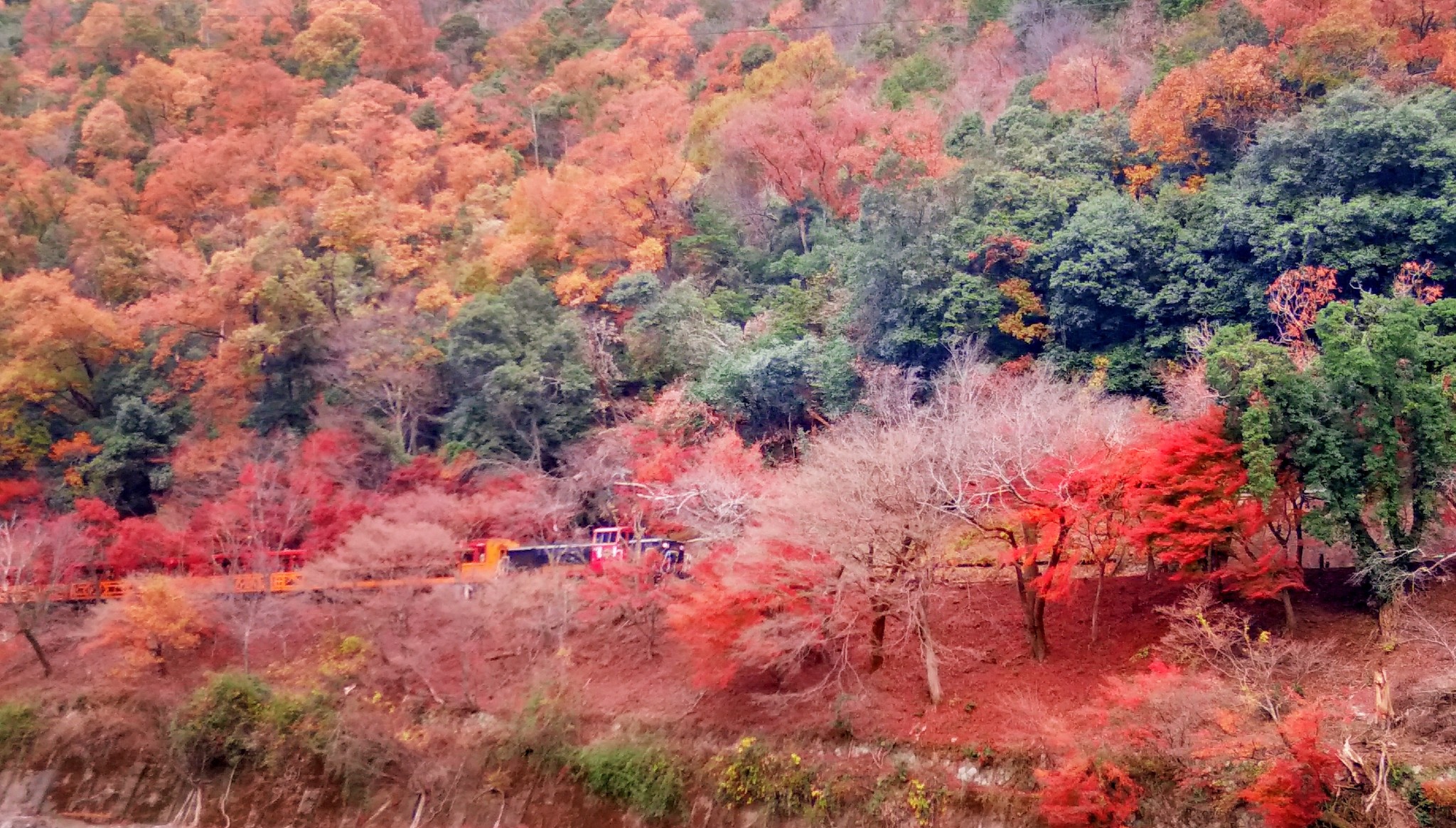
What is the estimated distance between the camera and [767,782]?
20.1 m

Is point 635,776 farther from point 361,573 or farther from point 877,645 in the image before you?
point 361,573

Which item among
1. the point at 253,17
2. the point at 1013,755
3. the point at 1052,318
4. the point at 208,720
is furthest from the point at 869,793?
the point at 253,17

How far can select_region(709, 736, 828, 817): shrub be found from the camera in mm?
19625

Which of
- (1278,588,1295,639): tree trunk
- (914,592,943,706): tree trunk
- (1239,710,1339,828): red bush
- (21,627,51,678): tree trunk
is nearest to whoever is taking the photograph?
(1239,710,1339,828): red bush

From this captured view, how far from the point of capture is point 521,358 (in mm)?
32781

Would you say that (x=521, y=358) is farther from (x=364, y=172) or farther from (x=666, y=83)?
(x=666, y=83)

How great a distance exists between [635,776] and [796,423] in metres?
11.8

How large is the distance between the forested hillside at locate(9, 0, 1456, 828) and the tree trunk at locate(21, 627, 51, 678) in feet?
1.22

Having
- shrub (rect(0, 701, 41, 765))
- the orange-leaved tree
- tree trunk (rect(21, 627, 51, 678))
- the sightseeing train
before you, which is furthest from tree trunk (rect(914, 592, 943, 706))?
tree trunk (rect(21, 627, 51, 678))

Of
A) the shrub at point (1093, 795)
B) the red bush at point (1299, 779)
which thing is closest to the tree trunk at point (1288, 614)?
the red bush at point (1299, 779)

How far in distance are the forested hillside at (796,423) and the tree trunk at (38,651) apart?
1.22ft

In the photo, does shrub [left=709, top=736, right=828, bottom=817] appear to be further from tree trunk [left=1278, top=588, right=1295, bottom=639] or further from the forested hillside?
tree trunk [left=1278, top=588, right=1295, bottom=639]

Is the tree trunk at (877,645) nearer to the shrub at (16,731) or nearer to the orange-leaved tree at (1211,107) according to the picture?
the orange-leaved tree at (1211,107)

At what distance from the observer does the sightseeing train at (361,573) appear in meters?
25.2
